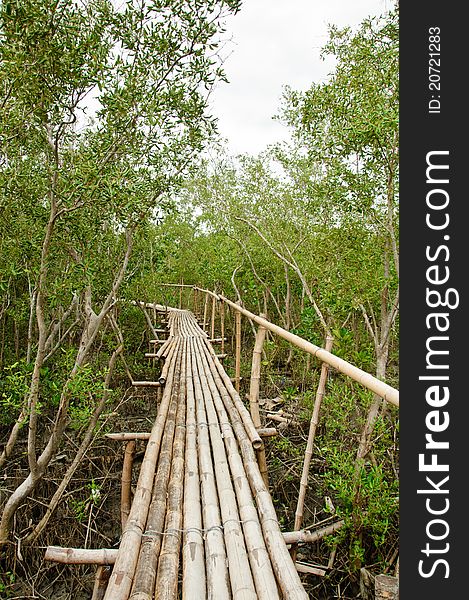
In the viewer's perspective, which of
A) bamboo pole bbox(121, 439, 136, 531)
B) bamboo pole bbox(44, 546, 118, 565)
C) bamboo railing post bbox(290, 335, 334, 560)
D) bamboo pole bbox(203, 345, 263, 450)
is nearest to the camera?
bamboo pole bbox(44, 546, 118, 565)

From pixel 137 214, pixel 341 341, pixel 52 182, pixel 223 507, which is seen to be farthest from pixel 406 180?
pixel 341 341

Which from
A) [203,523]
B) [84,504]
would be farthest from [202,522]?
[84,504]

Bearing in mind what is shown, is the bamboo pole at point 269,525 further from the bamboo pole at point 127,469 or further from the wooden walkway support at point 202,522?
the bamboo pole at point 127,469

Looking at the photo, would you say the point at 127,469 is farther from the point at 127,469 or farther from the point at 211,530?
the point at 211,530

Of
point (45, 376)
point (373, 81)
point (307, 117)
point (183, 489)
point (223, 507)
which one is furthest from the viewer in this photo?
point (45, 376)

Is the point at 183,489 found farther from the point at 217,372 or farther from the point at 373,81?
the point at 373,81

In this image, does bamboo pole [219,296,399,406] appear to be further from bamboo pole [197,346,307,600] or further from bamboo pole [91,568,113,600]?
bamboo pole [91,568,113,600]

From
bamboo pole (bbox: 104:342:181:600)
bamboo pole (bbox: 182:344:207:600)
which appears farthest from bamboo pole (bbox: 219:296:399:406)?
bamboo pole (bbox: 104:342:181:600)

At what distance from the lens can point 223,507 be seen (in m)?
1.98

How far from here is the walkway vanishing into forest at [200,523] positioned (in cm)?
147

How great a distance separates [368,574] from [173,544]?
2904 millimetres

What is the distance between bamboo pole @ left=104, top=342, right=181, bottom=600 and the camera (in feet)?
4.71

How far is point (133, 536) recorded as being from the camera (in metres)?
1.69

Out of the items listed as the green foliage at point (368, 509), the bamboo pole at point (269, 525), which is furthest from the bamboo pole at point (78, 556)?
the green foliage at point (368, 509)
